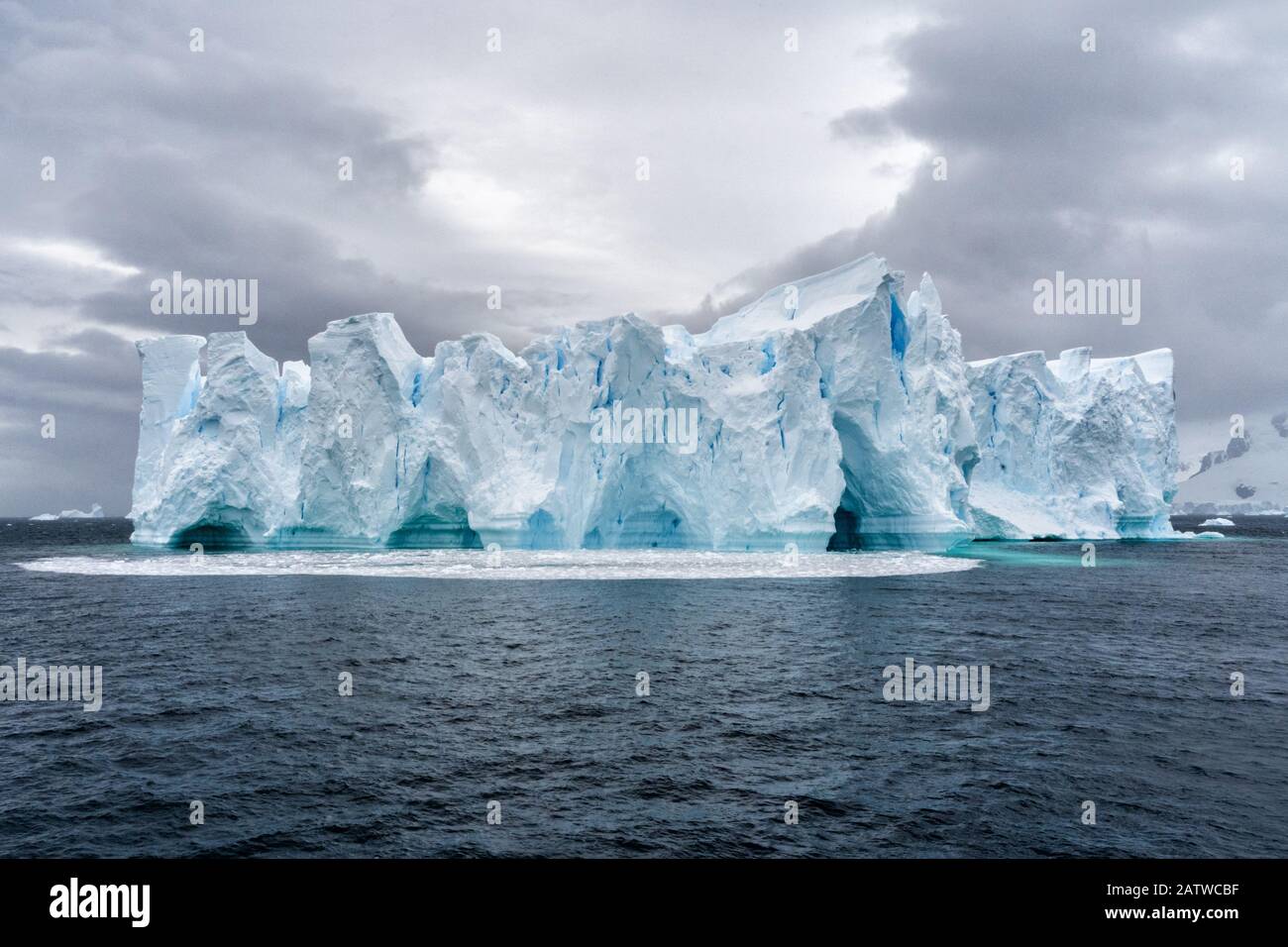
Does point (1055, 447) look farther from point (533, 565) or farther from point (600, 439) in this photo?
point (533, 565)

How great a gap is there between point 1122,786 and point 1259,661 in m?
7.85

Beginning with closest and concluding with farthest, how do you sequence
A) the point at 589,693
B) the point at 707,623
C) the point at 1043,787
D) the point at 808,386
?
the point at 1043,787, the point at 589,693, the point at 707,623, the point at 808,386

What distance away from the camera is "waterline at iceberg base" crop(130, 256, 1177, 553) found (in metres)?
29.1

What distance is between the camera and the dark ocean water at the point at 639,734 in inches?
250

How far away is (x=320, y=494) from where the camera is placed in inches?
1293

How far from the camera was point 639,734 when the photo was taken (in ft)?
28.7

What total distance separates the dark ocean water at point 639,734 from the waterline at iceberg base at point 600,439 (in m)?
12.3

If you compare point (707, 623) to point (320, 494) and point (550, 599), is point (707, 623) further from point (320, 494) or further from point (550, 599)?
point (320, 494)

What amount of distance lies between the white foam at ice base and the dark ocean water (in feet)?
20.1

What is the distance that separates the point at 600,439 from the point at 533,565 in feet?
18.5
